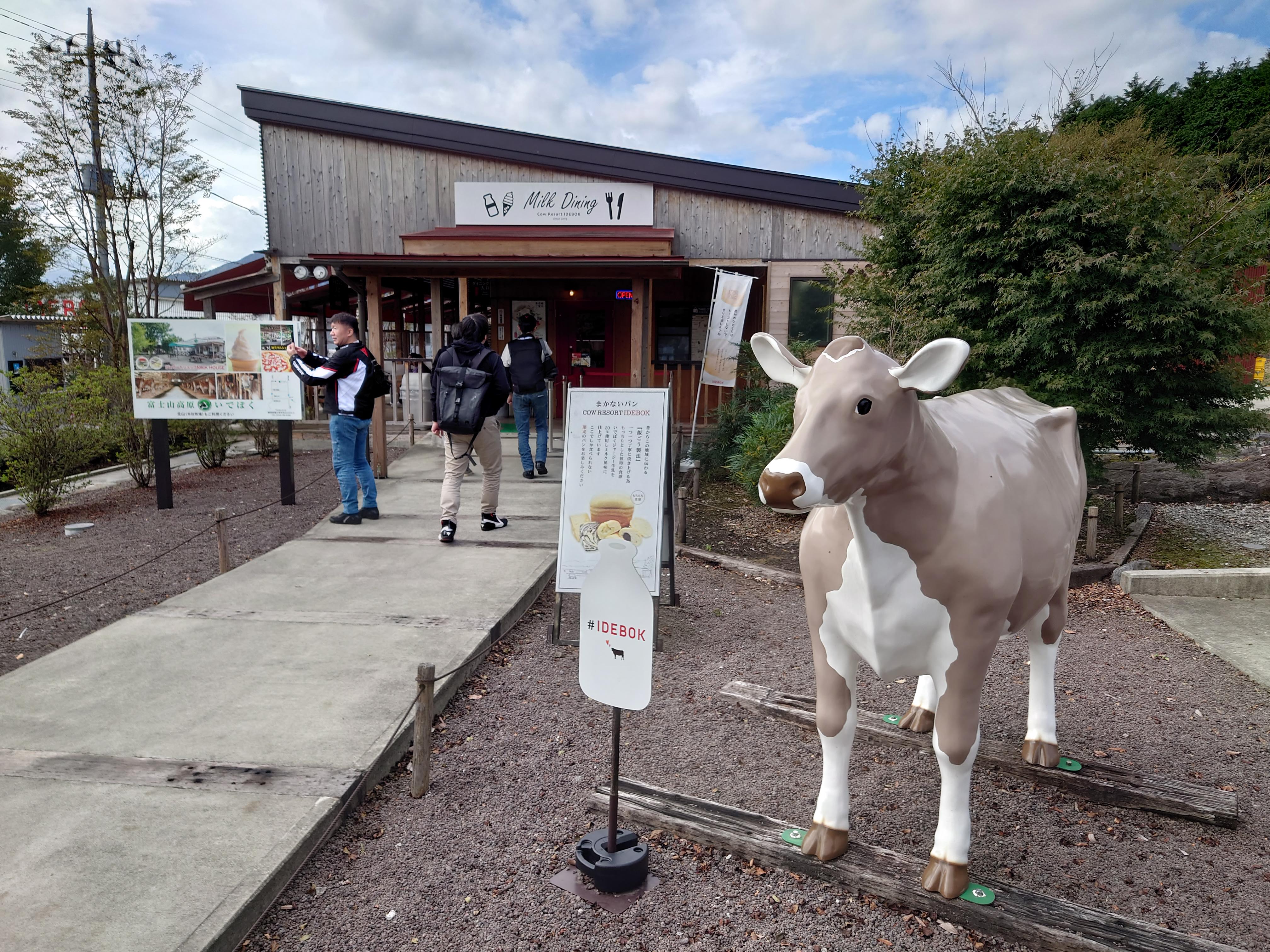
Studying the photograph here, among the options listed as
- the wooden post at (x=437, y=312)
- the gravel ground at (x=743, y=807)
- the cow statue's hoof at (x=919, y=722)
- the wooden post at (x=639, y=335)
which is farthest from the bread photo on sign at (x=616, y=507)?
the wooden post at (x=437, y=312)

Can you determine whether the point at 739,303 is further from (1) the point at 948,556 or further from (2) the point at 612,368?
(1) the point at 948,556

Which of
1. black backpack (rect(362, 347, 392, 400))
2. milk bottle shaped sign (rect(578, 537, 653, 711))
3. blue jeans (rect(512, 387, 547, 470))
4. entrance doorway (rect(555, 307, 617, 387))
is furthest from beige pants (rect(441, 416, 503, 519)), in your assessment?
entrance doorway (rect(555, 307, 617, 387))

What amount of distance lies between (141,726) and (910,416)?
338cm

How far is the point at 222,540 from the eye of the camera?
5.41m

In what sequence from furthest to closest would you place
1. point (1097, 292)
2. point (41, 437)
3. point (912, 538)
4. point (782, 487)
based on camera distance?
point (41, 437) < point (1097, 292) < point (912, 538) < point (782, 487)

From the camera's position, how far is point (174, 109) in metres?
11.2

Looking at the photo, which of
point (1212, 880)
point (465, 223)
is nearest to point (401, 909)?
point (1212, 880)

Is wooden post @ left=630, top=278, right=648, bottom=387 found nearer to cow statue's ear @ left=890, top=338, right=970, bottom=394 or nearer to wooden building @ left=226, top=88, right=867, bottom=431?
wooden building @ left=226, top=88, right=867, bottom=431

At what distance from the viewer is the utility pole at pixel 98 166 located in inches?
410

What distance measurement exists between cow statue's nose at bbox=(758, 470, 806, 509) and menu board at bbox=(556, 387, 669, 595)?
254 centimetres

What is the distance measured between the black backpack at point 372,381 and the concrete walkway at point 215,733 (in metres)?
1.54

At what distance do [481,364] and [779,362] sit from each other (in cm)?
410

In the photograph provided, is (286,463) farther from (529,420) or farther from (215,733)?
(215,733)

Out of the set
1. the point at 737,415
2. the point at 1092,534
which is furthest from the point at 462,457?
the point at 1092,534
